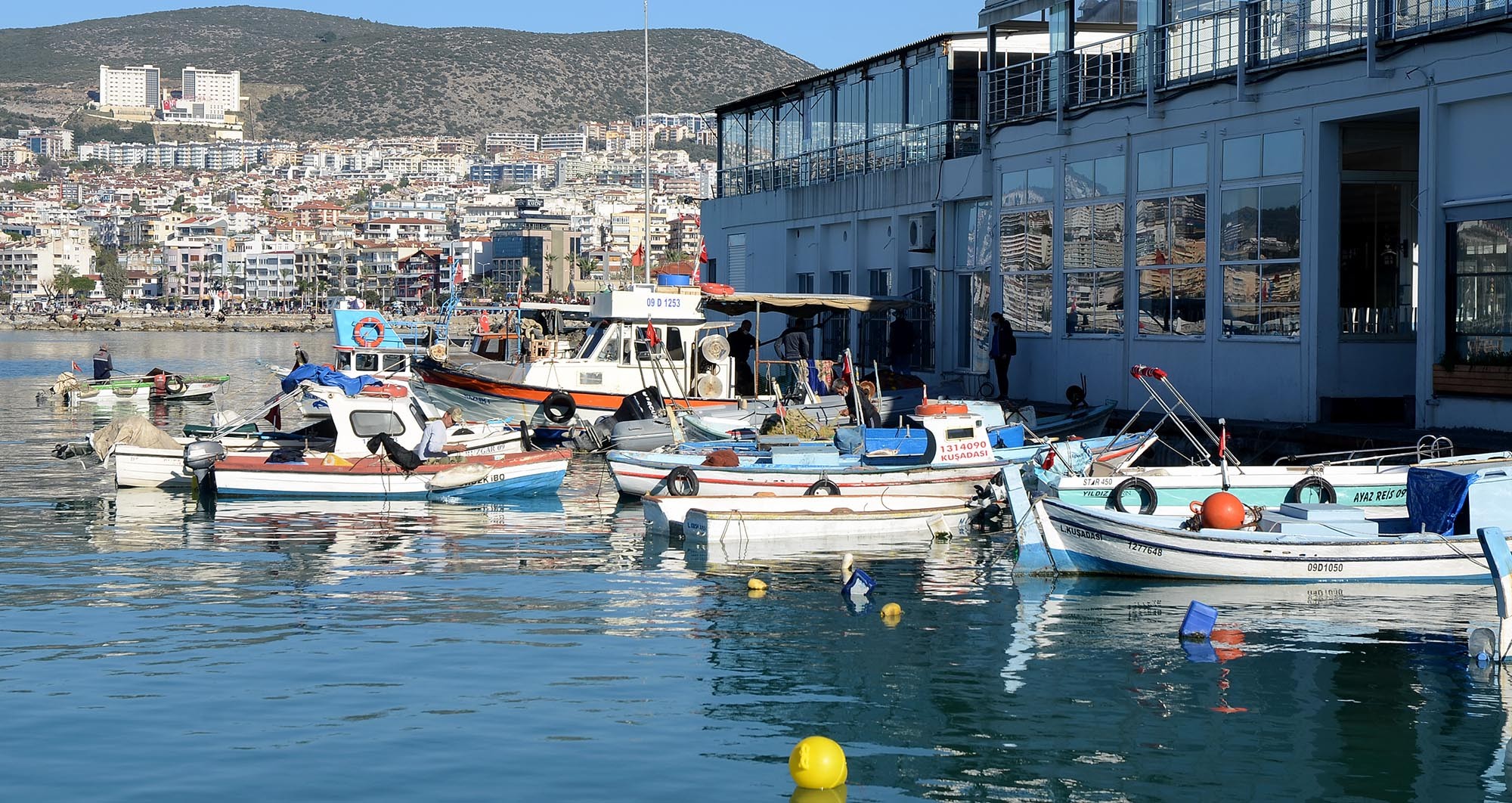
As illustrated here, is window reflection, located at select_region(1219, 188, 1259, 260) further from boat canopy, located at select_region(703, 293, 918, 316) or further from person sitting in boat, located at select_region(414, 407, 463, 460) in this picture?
person sitting in boat, located at select_region(414, 407, 463, 460)

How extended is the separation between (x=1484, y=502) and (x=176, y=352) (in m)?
108

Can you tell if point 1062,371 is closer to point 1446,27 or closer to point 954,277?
point 954,277

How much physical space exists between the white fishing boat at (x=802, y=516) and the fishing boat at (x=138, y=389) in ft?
118

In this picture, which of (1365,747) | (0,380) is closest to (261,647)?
(1365,747)

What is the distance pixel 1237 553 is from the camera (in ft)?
56.2

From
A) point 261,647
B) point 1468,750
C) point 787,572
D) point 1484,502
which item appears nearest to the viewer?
point 1468,750

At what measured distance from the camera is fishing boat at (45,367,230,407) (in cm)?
5339

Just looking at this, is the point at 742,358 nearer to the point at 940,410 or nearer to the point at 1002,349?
the point at 1002,349

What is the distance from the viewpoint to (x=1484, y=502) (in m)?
16.8

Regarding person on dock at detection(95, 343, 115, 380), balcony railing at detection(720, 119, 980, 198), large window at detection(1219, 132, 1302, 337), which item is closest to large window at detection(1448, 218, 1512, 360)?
large window at detection(1219, 132, 1302, 337)

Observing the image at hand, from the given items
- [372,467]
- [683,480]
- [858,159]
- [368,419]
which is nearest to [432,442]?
[368,419]

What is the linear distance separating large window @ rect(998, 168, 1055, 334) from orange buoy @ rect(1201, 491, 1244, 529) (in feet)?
54.2

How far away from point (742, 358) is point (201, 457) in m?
12.3

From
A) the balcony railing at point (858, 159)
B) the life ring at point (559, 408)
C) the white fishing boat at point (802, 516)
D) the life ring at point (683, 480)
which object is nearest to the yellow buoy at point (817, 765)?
the white fishing boat at point (802, 516)
